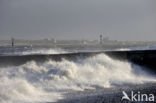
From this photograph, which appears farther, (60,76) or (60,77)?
(60,76)

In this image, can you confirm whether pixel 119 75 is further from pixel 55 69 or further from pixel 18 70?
pixel 18 70

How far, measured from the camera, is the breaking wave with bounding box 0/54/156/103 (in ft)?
37.1

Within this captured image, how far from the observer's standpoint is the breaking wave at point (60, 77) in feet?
37.1

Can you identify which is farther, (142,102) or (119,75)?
(119,75)

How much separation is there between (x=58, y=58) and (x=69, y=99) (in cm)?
793

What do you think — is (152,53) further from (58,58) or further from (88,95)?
(88,95)

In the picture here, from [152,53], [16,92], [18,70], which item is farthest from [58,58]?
[152,53]

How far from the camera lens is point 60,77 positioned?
49.6 feet

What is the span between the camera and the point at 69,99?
1024cm

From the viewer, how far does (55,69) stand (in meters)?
16.2

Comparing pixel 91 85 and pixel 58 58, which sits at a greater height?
pixel 58 58

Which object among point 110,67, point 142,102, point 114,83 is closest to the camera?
point 142,102

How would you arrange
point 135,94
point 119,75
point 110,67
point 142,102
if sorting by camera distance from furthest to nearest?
point 110,67
point 119,75
point 135,94
point 142,102

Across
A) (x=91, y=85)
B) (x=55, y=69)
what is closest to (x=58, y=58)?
(x=55, y=69)
